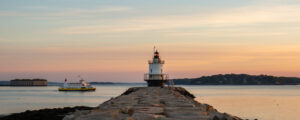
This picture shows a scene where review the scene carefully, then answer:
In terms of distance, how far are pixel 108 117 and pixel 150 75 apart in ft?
121

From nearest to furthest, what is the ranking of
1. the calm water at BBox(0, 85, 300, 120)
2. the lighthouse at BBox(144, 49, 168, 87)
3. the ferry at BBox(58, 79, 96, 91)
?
the calm water at BBox(0, 85, 300, 120), the lighthouse at BBox(144, 49, 168, 87), the ferry at BBox(58, 79, 96, 91)

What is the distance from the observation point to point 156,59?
4462 centimetres

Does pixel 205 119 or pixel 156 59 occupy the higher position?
pixel 156 59

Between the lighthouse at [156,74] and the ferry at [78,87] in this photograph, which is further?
the ferry at [78,87]

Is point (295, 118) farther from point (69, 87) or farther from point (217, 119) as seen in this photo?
point (69, 87)

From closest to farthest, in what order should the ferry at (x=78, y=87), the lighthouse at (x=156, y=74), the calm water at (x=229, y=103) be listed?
the calm water at (x=229, y=103)
the lighthouse at (x=156, y=74)
the ferry at (x=78, y=87)

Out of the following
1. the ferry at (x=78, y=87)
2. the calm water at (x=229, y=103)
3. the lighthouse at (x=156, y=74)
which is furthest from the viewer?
the ferry at (x=78, y=87)

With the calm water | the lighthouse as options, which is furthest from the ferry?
the lighthouse

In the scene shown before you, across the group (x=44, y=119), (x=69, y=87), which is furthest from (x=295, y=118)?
(x=69, y=87)

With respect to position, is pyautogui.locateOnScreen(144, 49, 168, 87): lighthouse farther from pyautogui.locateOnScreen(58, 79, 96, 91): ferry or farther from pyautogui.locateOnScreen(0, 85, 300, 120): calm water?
pyautogui.locateOnScreen(58, 79, 96, 91): ferry

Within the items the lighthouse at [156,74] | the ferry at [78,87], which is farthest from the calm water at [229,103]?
the ferry at [78,87]

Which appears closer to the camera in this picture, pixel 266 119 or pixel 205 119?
pixel 205 119

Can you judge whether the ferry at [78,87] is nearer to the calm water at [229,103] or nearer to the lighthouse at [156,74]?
the calm water at [229,103]

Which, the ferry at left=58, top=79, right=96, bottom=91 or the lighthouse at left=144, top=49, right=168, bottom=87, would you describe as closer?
the lighthouse at left=144, top=49, right=168, bottom=87
